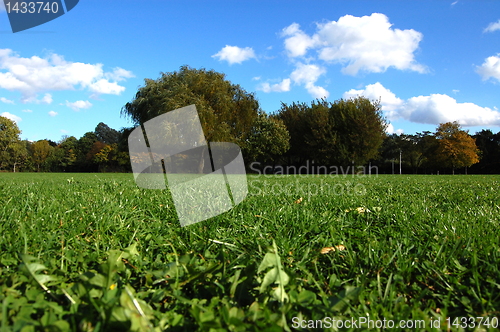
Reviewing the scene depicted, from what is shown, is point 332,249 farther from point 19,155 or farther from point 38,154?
point 38,154

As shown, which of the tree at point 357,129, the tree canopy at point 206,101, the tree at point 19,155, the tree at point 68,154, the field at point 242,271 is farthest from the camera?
the tree at point 68,154

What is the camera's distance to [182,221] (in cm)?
225

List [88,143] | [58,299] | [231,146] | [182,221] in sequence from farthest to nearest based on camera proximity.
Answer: [88,143] → [231,146] → [182,221] → [58,299]

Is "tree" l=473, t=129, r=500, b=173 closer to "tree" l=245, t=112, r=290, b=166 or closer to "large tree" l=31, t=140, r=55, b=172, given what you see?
"tree" l=245, t=112, r=290, b=166

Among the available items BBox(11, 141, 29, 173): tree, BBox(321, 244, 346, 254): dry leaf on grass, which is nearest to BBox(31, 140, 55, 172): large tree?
BBox(11, 141, 29, 173): tree

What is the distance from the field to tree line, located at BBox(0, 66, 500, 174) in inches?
774

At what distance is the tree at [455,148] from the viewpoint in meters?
43.9

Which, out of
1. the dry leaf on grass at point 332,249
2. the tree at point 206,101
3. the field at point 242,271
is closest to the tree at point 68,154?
the tree at point 206,101

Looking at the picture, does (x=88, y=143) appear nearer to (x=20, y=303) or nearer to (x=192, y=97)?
(x=192, y=97)

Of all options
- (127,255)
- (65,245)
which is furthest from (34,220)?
(127,255)

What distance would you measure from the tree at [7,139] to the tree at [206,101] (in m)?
37.4

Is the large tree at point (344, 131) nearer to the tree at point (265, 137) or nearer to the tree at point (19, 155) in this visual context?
the tree at point (265, 137)

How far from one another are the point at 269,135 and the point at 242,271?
1152 inches

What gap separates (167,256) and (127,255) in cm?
19
